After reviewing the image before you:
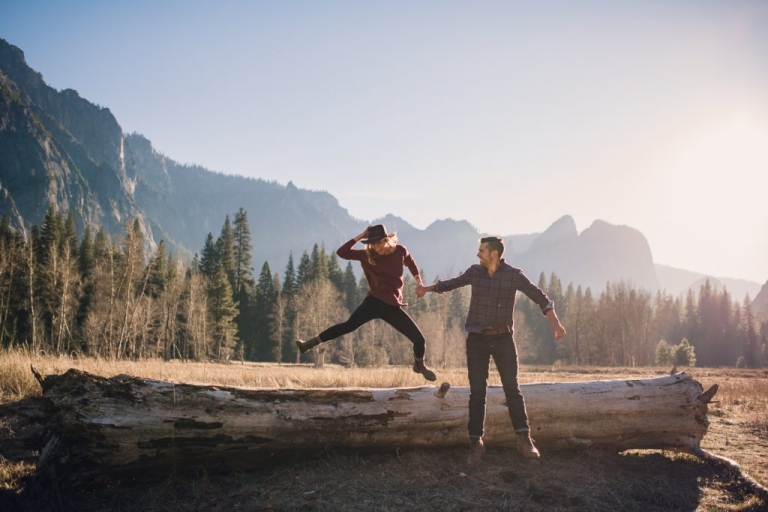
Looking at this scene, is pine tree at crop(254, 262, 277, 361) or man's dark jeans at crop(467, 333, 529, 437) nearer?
man's dark jeans at crop(467, 333, 529, 437)

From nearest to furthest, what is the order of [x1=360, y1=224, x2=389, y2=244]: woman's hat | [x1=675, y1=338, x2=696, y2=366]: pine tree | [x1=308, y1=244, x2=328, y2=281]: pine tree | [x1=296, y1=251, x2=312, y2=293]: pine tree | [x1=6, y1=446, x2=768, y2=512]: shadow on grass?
[x1=6, y1=446, x2=768, y2=512]: shadow on grass < [x1=360, y1=224, x2=389, y2=244]: woman's hat < [x1=675, y1=338, x2=696, y2=366]: pine tree < [x1=308, y1=244, x2=328, y2=281]: pine tree < [x1=296, y1=251, x2=312, y2=293]: pine tree

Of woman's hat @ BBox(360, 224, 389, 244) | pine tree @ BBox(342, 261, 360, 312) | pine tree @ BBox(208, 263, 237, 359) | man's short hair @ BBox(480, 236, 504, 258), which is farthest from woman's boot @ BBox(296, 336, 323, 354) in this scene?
pine tree @ BBox(342, 261, 360, 312)

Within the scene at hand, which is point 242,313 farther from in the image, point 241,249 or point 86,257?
point 86,257

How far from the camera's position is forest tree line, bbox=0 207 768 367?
123ft

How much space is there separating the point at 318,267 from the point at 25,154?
168m

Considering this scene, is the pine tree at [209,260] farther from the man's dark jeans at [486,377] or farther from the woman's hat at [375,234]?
the man's dark jeans at [486,377]

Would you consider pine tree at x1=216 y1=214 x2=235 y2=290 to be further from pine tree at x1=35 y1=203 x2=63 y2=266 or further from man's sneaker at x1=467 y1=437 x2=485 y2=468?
man's sneaker at x1=467 y1=437 x2=485 y2=468

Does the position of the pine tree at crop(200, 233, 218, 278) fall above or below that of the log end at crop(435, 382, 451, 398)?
above

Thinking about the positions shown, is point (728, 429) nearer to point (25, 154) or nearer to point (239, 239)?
point (239, 239)

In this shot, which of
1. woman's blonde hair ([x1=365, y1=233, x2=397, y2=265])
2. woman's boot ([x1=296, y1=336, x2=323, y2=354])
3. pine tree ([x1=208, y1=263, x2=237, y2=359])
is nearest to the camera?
woman's blonde hair ([x1=365, y1=233, x2=397, y2=265])

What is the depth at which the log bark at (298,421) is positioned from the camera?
17.7 ft

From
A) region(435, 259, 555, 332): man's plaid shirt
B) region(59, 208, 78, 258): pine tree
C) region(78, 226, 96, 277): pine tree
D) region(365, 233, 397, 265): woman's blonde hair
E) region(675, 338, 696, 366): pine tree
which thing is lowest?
region(675, 338, 696, 366): pine tree

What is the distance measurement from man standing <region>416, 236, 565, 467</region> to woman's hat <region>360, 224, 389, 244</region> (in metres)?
1.54

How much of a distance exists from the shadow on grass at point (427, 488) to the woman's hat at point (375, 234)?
133 inches
